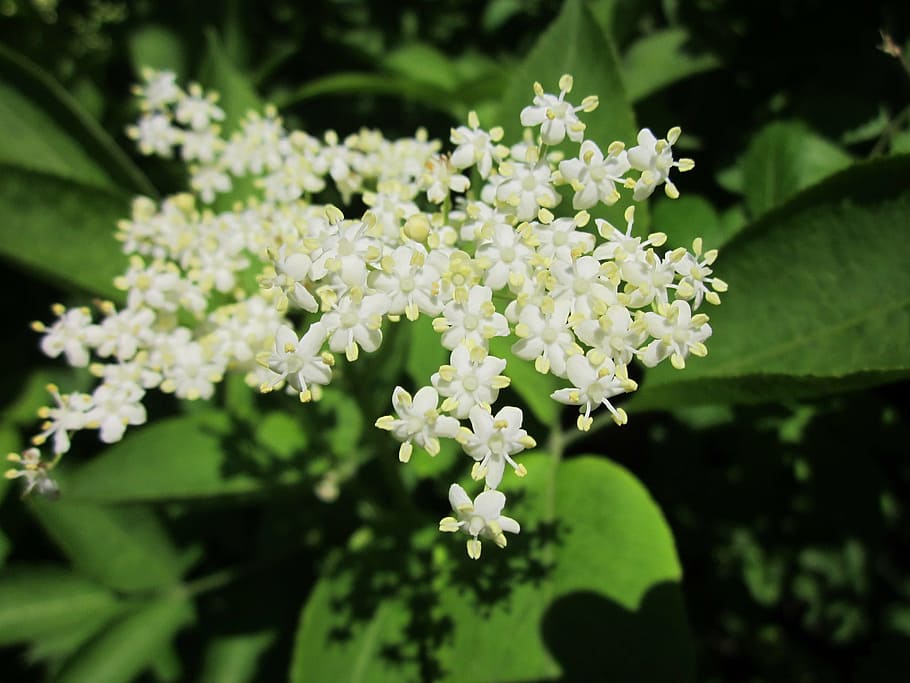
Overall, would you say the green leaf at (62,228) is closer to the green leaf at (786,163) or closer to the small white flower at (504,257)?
the small white flower at (504,257)

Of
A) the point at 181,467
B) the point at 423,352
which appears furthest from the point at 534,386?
the point at 181,467

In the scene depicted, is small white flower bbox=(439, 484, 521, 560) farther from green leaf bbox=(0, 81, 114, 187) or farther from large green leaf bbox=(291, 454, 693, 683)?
green leaf bbox=(0, 81, 114, 187)

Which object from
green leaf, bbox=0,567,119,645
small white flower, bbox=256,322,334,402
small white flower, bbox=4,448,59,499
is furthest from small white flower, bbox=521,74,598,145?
green leaf, bbox=0,567,119,645

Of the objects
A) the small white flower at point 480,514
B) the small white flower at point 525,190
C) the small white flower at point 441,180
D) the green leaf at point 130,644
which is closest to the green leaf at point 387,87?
the small white flower at point 441,180

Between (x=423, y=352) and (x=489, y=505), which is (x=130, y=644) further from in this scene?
(x=489, y=505)

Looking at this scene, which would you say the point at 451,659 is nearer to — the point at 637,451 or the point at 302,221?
→ the point at 302,221

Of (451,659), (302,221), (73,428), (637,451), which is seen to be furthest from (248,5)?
(451,659)
